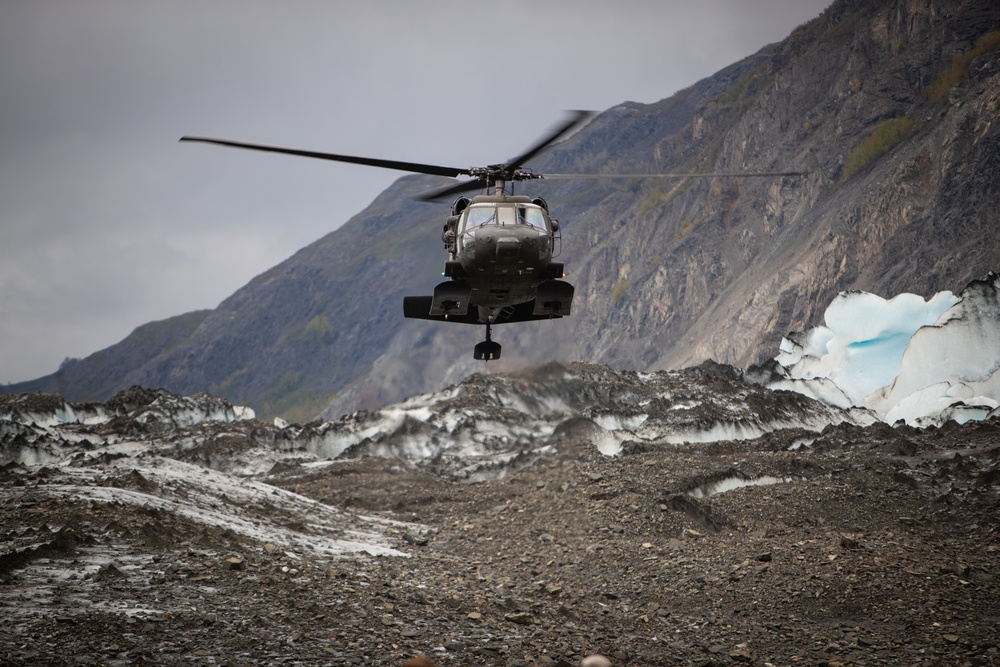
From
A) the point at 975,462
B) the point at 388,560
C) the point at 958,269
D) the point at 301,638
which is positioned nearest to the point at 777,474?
the point at 975,462

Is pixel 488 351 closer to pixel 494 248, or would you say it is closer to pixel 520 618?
pixel 494 248

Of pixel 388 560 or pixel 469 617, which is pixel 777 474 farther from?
pixel 469 617

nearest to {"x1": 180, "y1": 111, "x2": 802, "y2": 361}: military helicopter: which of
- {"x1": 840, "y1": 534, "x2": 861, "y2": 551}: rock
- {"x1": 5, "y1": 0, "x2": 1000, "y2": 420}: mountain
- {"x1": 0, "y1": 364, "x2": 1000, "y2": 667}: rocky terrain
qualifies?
{"x1": 5, "y1": 0, "x2": 1000, "y2": 420}: mountain

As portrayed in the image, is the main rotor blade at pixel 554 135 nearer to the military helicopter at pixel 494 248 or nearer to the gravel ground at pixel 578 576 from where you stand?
the military helicopter at pixel 494 248

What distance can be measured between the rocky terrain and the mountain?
514cm

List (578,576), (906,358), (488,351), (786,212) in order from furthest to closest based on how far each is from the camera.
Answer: (786,212), (906,358), (578,576), (488,351)

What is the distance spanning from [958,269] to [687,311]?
34.9m

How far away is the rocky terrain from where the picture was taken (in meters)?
10.3

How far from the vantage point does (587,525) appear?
1788 cm

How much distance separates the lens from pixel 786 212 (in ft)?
277

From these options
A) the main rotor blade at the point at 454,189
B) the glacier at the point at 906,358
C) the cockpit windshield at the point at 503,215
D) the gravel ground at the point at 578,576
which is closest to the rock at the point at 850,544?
the gravel ground at the point at 578,576

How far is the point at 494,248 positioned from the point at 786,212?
77.9 metres

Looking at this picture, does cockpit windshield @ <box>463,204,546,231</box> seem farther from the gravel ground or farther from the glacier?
the glacier

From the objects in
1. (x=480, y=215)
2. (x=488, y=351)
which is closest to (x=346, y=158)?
(x=480, y=215)
